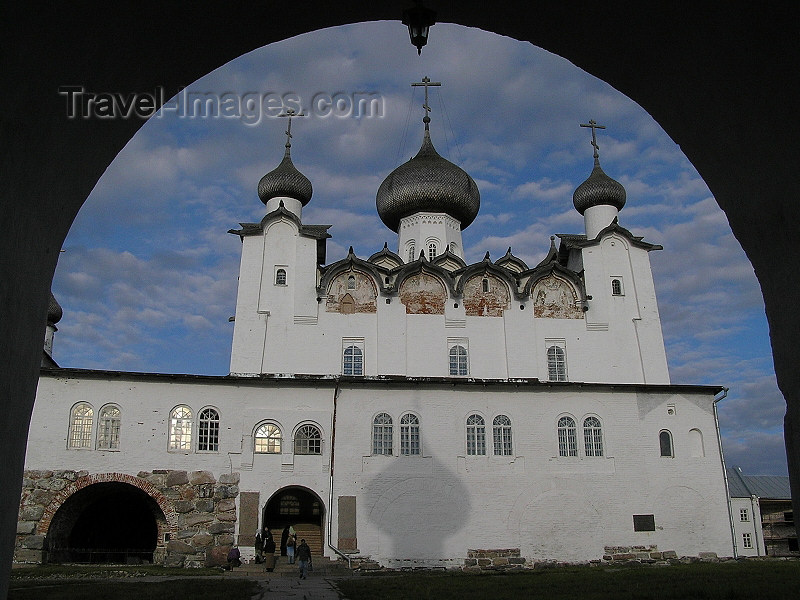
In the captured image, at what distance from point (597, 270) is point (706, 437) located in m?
7.33

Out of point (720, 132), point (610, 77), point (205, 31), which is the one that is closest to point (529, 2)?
point (610, 77)

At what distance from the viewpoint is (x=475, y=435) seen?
23250 millimetres

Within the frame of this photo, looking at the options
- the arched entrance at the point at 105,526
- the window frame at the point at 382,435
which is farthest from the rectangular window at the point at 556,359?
the arched entrance at the point at 105,526

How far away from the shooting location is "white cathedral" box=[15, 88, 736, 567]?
21.4 meters

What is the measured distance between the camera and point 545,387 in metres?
23.8

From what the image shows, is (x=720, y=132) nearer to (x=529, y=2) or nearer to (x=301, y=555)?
(x=529, y=2)

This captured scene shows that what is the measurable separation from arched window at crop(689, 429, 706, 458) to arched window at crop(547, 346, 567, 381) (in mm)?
4474

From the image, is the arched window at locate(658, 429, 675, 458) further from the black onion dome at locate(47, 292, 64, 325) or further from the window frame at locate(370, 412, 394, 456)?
the black onion dome at locate(47, 292, 64, 325)

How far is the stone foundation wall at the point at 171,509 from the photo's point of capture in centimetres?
2022

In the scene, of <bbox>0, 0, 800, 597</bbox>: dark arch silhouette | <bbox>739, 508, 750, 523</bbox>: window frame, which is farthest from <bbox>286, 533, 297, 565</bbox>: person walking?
<bbox>739, 508, 750, 523</bbox>: window frame

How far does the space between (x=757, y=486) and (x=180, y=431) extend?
4071cm

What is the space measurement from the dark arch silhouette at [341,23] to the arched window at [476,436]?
19.6 metres

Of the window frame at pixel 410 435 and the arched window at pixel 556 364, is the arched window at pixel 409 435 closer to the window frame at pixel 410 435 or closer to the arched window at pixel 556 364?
the window frame at pixel 410 435

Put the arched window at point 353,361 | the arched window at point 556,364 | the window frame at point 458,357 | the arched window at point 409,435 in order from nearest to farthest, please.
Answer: the arched window at point 409,435 → the arched window at point 353,361 → the window frame at point 458,357 → the arched window at point 556,364
